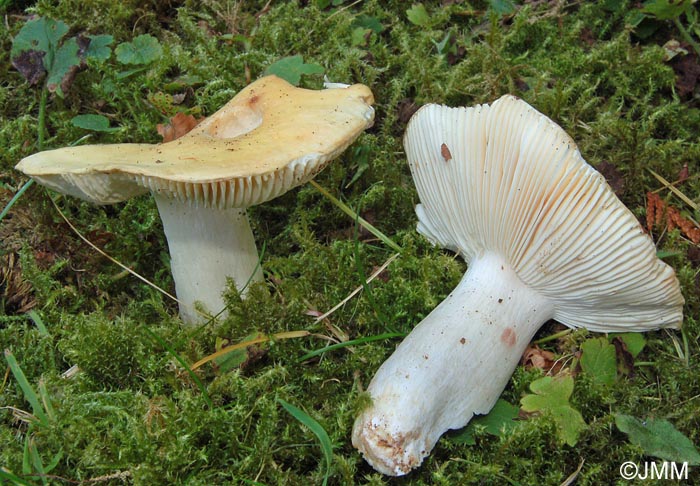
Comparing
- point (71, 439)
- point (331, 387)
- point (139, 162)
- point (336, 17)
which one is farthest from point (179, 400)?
point (336, 17)

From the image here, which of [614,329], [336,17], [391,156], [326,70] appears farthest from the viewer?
[336,17]

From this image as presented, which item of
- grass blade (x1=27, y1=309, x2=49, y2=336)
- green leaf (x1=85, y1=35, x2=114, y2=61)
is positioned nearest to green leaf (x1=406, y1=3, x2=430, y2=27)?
green leaf (x1=85, y1=35, x2=114, y2=61)

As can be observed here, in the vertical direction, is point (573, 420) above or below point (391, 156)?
below

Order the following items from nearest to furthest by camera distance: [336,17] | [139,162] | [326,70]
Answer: [139,162] → [326,70] → [336,17]

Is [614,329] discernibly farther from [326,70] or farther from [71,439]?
[71,439]

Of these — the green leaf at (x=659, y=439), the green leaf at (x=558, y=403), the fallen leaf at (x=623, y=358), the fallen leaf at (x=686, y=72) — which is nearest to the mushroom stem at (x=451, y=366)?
the green leaf at (x=558, y=403)

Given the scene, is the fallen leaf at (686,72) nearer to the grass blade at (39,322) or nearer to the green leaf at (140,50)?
the green leaf at (140,50)
